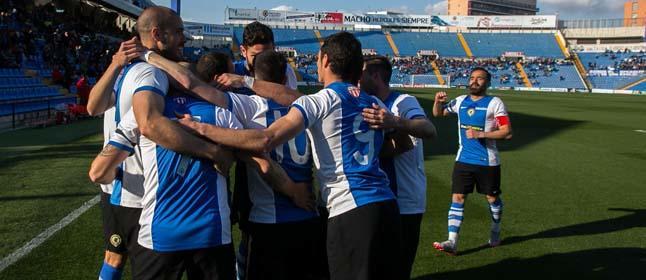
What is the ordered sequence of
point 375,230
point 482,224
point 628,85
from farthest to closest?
1. point 628,85
2. point 482,224
3. point 375,230

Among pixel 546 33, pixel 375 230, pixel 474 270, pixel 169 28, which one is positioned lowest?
pixel 474 270

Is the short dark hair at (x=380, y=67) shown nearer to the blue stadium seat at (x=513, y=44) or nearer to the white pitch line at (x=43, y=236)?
the white pitch line at (x=43, y=236)

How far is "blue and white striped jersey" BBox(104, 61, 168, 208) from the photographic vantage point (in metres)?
2.70

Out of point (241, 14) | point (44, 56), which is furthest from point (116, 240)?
point (241, 14)

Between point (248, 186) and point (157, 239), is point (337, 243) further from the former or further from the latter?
point (157, 239)

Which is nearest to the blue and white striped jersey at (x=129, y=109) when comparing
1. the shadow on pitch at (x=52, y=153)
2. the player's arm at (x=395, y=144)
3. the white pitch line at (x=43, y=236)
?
the player's arm at (x=395, y=144)

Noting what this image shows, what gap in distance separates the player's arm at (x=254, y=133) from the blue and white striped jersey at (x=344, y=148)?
5.3 inches

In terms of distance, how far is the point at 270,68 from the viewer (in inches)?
129

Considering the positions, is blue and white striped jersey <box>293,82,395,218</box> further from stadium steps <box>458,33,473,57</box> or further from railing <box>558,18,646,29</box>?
railing <box>558,18,646,29</box>

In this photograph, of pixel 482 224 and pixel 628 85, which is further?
pixel 628 85

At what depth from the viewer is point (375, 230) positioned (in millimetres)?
2971

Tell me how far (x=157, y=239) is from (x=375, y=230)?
1.14 meters

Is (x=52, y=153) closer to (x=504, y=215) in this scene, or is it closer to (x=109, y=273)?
(x=109, y=273)

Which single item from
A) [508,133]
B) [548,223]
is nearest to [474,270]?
[508,133]
